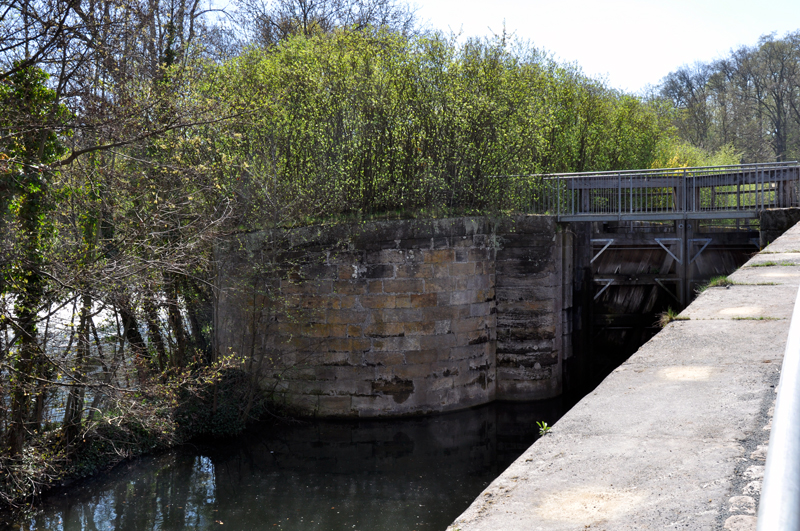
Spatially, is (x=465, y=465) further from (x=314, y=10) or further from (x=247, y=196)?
(x=314, y=10)

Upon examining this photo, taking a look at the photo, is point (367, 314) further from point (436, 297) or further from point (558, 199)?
point (558, 199)

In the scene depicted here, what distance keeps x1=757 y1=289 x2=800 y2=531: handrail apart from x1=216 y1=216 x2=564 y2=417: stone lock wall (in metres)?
10.2

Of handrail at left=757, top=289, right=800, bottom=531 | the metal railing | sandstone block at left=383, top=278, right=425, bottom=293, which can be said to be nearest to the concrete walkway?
handrail at left=757, top=289, right=800, bottom=531

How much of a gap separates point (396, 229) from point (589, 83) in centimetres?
1332

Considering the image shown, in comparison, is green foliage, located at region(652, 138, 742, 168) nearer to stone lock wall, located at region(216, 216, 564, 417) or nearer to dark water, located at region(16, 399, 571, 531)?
stone lock wall, located at region(216, 216, 564, 417)

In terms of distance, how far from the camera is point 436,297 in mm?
11359

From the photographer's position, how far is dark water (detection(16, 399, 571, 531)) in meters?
7.98

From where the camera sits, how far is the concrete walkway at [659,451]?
1484 millimetres

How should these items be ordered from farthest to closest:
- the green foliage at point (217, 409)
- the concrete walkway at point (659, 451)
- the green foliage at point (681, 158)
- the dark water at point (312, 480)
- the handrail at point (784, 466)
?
the green foliage at point (681, 158) → the green foliage at point (217, 409) → the dark water at point (312, 480) → the concrete walkway at point (659, 451) → the handrail at point (784, 466)

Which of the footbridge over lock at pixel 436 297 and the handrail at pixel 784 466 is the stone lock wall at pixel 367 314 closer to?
the footbridge over lock at pixel 436 297

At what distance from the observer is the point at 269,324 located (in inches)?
450

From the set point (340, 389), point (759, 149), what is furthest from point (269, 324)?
point (759, 149)

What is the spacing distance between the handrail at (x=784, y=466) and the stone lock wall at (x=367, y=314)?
33.4 feet

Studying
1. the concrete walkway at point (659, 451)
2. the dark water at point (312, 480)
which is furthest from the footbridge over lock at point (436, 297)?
the concrete walkway at point (659, 451)
